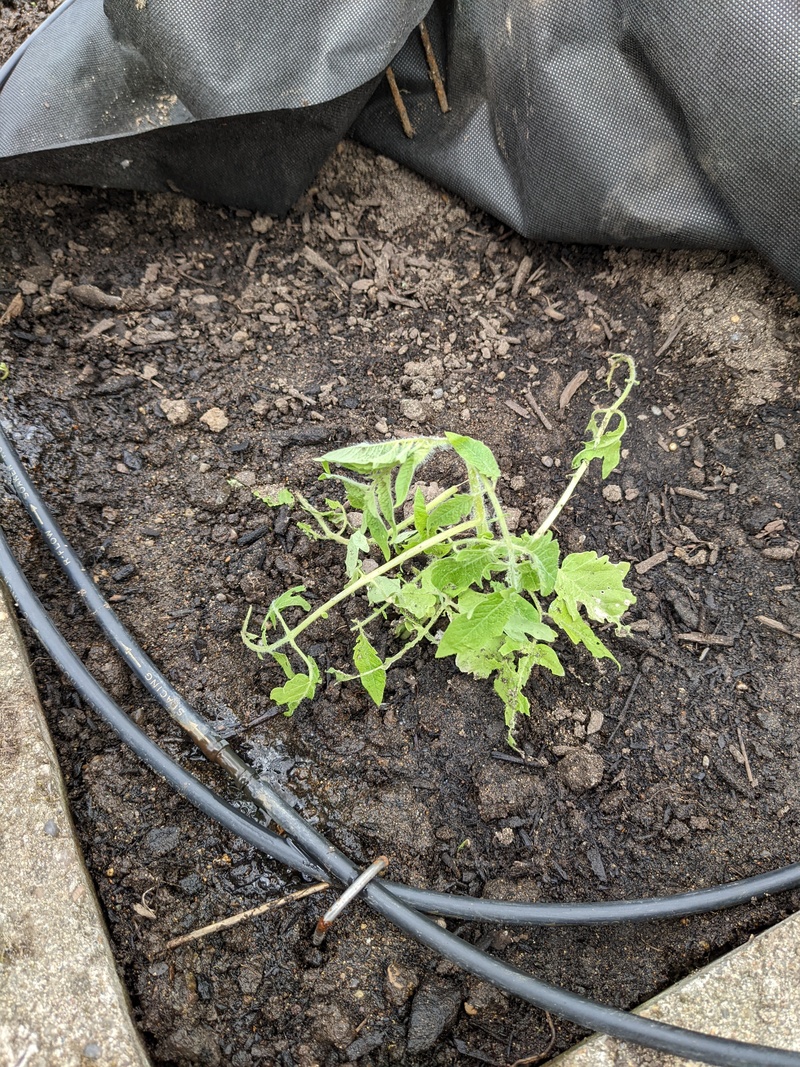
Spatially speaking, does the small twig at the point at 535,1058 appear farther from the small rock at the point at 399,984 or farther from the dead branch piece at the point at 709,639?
the dead branch piece at the point at 709,639

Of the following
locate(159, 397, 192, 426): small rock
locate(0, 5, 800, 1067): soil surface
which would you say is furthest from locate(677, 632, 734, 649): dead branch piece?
locate(159, 397, 192, 426): small rock

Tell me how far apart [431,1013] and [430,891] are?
0.23 m

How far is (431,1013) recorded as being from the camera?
1295mm

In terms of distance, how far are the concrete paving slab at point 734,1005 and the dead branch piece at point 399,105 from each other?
91.4 inches

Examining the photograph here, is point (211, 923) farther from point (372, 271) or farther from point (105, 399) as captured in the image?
point (372, 271)

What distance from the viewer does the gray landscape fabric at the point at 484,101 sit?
5.45 feet

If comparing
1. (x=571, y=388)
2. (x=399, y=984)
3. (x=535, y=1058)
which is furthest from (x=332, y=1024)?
(x=571, y=388)

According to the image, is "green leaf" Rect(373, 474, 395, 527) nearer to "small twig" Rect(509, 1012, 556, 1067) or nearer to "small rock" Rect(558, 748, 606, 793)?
"small rock" Rect(558, 748, 606, 793)

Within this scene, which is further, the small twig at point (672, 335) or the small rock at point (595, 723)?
the small twig at point (672, 335)

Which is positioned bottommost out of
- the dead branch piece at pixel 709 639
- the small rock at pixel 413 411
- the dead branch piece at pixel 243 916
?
the dead branch piece at pixel 709 639

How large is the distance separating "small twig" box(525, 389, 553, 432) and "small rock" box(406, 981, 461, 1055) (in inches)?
54.6

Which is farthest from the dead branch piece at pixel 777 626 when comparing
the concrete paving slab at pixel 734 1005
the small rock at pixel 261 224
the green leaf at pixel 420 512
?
the small rock at pixel 261 224

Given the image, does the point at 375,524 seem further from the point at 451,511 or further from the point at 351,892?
the point at 351,892

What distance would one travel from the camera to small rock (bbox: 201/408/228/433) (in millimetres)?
1868
